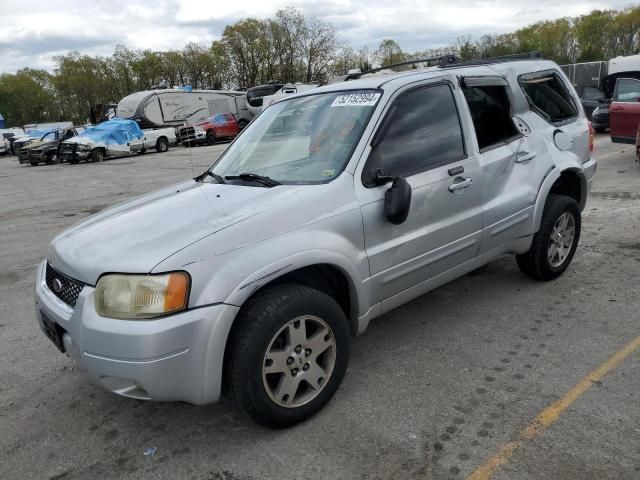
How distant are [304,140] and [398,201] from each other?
0.86 m

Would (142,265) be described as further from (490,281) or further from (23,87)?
(23,87)

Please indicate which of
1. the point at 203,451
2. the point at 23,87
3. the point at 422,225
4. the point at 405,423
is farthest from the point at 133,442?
the point at 23,87

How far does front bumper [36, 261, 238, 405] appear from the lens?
245 centimetres

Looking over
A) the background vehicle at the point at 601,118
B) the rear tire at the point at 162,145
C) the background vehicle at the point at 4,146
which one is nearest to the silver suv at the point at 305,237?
the background vehicle at the point at 601,118

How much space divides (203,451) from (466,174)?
2.41 metres

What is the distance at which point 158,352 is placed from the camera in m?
2.44

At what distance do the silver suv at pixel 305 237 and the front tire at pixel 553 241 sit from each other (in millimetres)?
24

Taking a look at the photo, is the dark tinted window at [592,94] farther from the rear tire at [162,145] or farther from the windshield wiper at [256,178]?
the windshield wiper at [256,178]

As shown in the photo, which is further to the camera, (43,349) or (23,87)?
(23,87)

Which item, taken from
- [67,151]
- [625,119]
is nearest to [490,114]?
[625,119]

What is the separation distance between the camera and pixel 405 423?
2.89 metres

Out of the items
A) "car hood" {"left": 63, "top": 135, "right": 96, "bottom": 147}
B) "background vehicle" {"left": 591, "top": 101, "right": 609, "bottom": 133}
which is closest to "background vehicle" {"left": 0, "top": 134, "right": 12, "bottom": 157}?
"car hood" {"left": 63, "top": 135, "right": 96, "bottom": 147}

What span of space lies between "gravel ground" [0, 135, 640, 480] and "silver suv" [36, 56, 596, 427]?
294mm

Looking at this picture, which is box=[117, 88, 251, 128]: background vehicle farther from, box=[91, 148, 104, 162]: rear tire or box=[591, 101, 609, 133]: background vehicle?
box=[591, 101, 609, 133]: background vehicle
